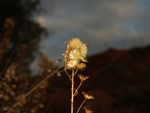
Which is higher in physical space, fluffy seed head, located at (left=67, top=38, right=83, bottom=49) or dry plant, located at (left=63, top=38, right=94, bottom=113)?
fluffy seed head, located at (left=67, top=38, right=83, bottom=49)

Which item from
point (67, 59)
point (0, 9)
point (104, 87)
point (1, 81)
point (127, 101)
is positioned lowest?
point (67, 59)

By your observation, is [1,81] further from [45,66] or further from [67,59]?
[67,59]

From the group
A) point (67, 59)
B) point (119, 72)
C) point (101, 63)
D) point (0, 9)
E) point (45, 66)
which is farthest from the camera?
point (101, 63)

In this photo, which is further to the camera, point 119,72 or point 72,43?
point 119,72

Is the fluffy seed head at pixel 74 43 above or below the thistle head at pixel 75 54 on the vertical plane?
above

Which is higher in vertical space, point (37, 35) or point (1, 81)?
point (37, 35)

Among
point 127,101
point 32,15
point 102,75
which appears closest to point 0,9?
point 32,15

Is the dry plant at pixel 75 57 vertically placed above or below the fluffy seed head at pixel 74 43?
below

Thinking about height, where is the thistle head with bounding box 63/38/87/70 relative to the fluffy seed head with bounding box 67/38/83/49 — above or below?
below

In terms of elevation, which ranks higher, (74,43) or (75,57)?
(74,43)

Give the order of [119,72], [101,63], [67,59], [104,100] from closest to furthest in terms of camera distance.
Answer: [67,59], [104,100], [119,72], [101,63]
